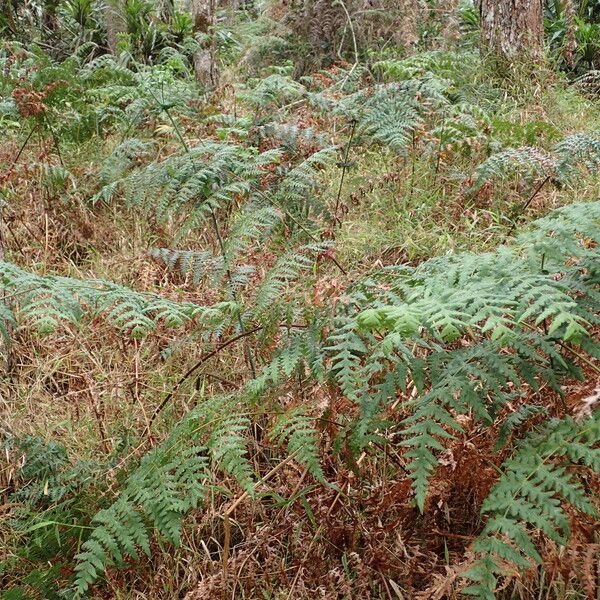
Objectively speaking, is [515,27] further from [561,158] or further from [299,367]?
[299,367]

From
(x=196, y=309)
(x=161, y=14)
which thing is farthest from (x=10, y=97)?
(x=161, y=14)

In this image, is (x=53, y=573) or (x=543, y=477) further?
(x=53, y=573)

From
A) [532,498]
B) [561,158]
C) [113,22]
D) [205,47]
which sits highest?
[113,22]

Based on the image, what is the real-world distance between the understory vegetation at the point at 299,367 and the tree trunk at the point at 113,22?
4210mm

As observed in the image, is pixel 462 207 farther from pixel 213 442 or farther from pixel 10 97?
pixel 10 97

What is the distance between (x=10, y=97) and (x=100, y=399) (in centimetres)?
249

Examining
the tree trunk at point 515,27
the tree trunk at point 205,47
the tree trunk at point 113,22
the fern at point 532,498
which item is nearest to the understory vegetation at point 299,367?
the fern at point 532,498

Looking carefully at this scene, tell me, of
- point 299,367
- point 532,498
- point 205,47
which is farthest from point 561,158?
point 205,47

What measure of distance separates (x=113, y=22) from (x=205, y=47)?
279 cm

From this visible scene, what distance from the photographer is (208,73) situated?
6461 millimetres

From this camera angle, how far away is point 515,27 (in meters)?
6.00

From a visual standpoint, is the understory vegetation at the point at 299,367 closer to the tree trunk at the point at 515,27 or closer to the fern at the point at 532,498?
the fern at the point at 532,498

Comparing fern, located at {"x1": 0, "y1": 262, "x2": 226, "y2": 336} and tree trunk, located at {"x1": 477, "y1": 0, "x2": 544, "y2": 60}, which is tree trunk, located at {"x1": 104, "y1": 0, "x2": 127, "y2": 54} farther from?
fern, located at {"x1": 0, "y1": 262, "x2": 226, "y2": 336}

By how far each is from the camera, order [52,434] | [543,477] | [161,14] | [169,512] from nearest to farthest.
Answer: [543,477] < [169,512] < [52,434] < [161,14]
